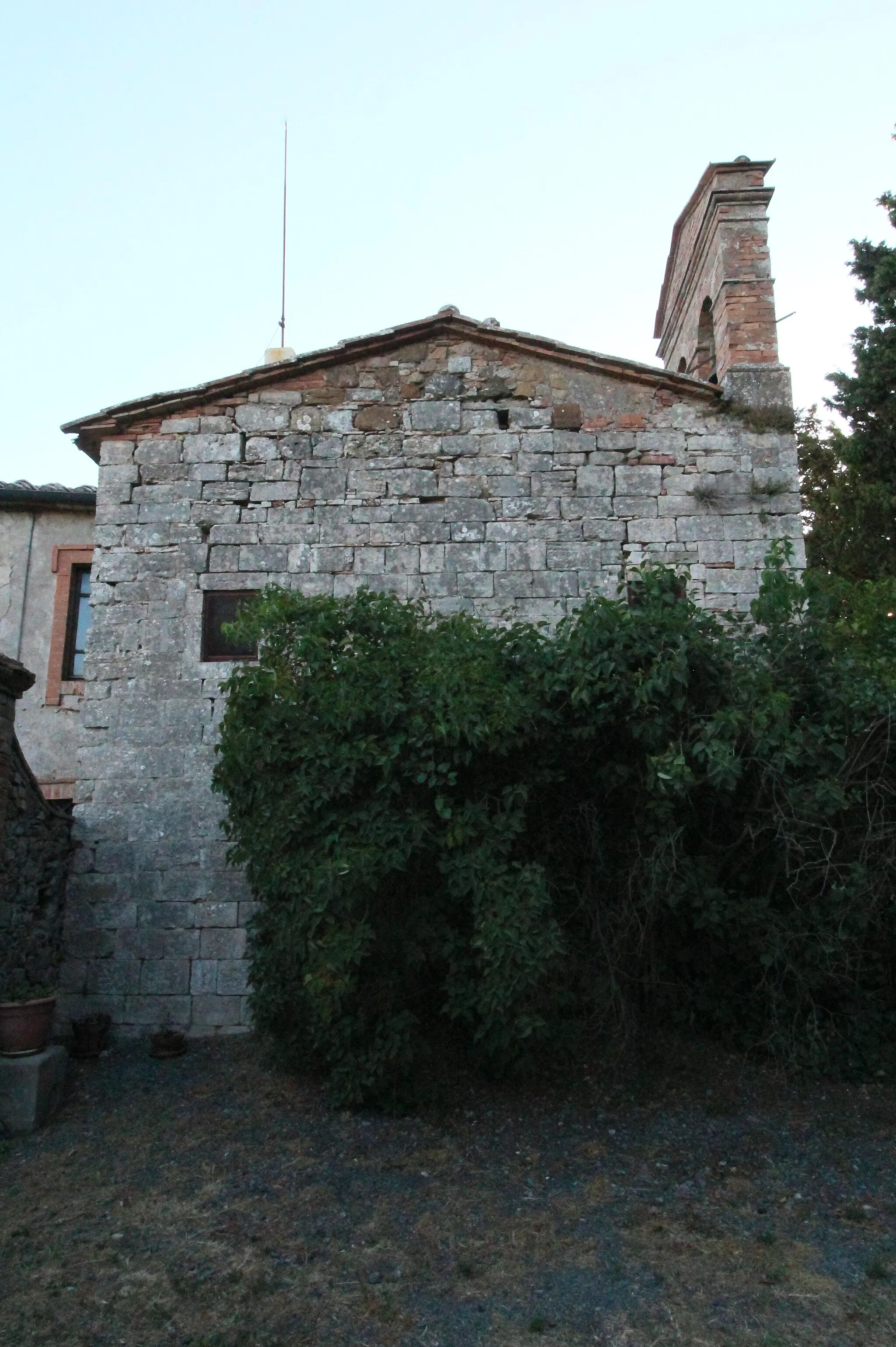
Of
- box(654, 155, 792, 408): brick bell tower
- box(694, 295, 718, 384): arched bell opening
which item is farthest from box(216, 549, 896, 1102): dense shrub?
box(694, 295, 718, 384): arched bell opening

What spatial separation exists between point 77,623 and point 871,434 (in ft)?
29.7

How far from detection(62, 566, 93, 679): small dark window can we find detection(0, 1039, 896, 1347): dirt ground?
5108 millimetres

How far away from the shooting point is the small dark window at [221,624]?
7.48m

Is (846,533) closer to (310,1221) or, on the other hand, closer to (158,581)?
(158,581)

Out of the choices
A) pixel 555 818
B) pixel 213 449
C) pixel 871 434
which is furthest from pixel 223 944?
pixel 871 434

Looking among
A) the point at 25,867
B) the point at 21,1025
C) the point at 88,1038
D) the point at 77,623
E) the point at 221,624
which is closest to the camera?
the point at 21,1025

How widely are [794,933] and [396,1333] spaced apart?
125 inches

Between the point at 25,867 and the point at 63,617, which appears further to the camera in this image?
the point at 63,617

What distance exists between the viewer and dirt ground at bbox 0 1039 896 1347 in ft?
11.8

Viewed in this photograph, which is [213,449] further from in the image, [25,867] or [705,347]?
[705,347]

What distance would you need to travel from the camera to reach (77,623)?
1048cm

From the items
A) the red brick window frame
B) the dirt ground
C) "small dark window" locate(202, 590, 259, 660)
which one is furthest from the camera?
the red brick window frame

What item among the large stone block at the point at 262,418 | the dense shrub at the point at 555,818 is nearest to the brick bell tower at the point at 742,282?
the dense shrub at the point at 555,818

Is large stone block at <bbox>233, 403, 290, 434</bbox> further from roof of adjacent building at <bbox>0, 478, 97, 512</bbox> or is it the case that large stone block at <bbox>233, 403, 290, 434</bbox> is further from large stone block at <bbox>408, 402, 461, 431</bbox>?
roof of adjacent building at <bbox>0, 478, 97, 512</bbox>
